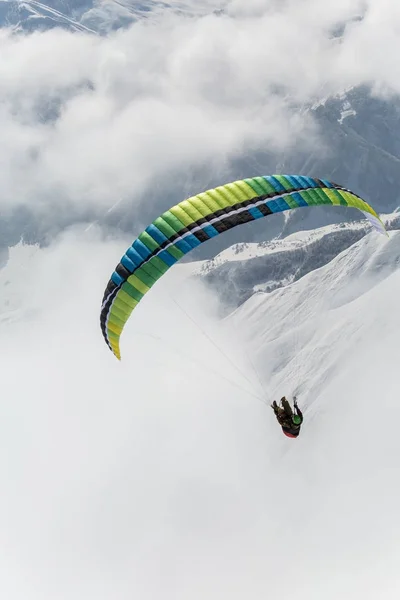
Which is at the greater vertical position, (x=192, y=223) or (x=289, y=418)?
(x=192, y=223)

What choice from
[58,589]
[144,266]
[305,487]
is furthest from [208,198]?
[58,589]

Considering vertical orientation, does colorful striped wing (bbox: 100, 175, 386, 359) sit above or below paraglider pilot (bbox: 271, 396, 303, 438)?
above

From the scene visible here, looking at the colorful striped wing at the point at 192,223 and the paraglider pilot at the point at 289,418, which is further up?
the colorful striped wing at the point at 192,223

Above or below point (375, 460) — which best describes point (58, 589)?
above

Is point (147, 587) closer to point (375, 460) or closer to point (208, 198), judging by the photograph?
point (375, 460)

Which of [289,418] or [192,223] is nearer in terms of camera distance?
[192,223]

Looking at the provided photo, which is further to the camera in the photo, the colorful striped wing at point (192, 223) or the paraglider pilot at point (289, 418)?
the paraglider pilot at point (289, 418)

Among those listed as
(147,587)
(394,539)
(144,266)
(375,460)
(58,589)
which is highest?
(144,266)

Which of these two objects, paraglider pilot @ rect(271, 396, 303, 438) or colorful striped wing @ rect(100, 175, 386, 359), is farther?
paraglider pilot @ rect(271, 396, 303, 438)
